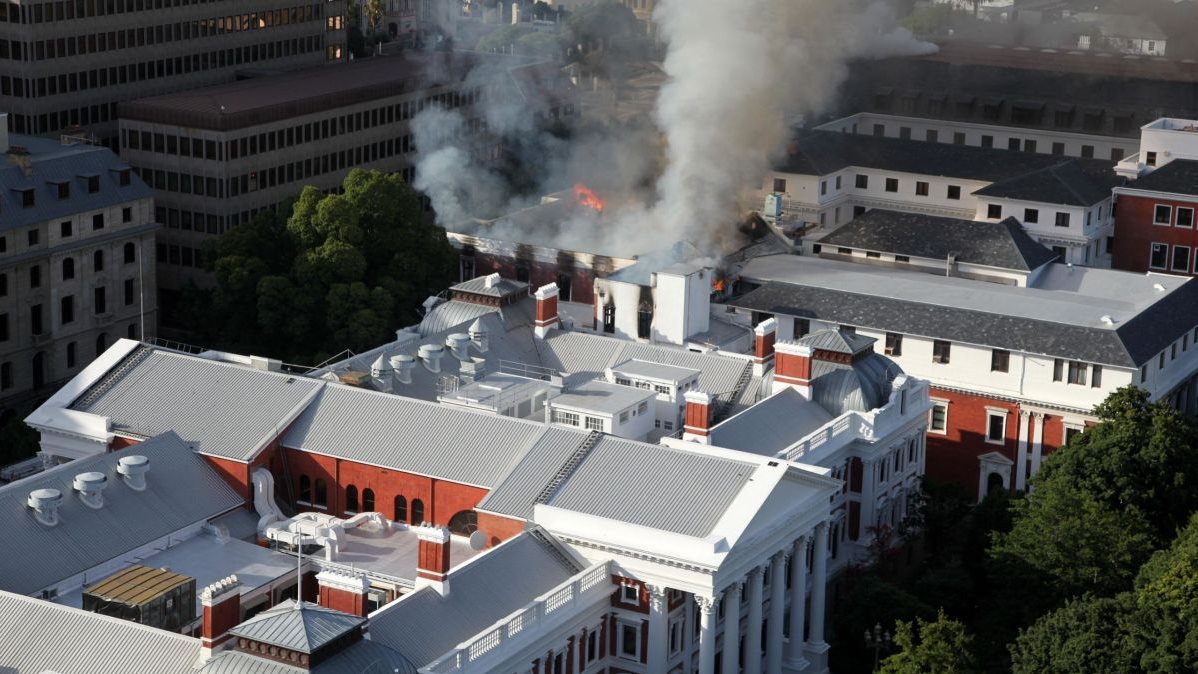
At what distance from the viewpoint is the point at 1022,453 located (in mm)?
113125

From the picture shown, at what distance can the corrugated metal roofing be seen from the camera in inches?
3538

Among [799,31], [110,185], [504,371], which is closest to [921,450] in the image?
[504,371]

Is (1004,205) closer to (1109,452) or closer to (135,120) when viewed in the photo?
(1109,452)

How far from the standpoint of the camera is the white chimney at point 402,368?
98.7m

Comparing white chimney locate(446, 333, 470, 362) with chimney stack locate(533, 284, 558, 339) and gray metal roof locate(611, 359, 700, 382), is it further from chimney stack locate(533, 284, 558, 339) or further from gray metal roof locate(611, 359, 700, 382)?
gray metal roof locate(611, 359, 700, 382)

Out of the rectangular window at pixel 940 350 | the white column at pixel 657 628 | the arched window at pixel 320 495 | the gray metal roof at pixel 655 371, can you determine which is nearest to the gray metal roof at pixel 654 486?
the white column at pixel 657 628

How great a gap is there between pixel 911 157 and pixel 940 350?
142 feet

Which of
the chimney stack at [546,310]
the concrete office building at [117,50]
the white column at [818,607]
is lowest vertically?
the white column at [818,607]

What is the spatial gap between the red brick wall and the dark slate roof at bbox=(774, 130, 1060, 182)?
9.09m

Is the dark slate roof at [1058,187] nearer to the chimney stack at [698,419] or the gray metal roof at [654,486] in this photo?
the chimney stack at [698,419]

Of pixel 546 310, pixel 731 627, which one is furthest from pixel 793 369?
pixel 731 627

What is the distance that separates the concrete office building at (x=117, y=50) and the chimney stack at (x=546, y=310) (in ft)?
150

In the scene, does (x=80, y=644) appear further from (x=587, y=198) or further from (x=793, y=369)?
(x=587, y=198)

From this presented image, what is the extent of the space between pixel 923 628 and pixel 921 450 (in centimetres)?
2405
